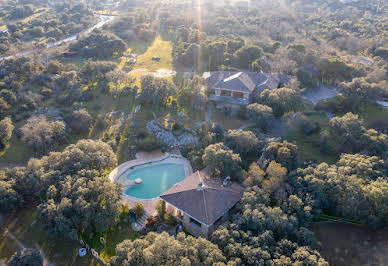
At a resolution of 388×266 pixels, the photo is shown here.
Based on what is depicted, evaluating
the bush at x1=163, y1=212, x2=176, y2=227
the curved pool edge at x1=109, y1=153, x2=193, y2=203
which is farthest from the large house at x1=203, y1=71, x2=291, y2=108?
the bush at x1=163, y1=212, x2=176, y2=227

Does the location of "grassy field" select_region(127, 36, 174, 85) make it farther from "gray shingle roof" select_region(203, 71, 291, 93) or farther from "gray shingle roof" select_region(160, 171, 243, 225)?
"gray shingle roof" select_region(160, 171, 243, 225)

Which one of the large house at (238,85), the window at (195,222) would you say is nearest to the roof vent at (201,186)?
the window at (195,222)

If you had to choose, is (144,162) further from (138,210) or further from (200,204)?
(200,204)

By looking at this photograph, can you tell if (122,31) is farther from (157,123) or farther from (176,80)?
(157,123)

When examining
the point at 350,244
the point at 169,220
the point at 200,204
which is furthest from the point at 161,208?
the point at 350,244

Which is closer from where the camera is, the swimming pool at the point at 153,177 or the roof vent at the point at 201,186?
the roof vent at the point at 201,186

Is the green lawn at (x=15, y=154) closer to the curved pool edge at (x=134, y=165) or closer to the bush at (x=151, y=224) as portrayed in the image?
the curved pool edge at (x=134, y=165)

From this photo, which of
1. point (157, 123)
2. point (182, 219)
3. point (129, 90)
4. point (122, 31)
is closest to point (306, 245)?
point (182, 219)
